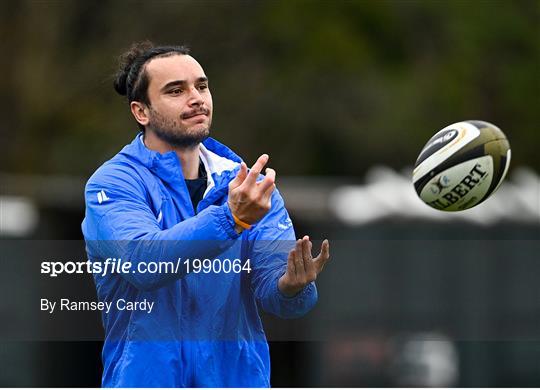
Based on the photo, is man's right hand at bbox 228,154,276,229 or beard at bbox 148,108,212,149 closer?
man's right hand at bbox 228,154,276,229

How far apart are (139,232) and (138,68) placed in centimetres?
92

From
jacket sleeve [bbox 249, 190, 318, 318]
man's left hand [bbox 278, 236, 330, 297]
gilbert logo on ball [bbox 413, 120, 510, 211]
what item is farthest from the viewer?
gilbert logo on ball [bbox 413, 120, 510, 211]

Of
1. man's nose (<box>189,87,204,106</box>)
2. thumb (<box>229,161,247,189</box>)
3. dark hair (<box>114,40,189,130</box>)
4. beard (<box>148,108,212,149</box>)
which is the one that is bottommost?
thumb (<box>229,161,247,189</box>)

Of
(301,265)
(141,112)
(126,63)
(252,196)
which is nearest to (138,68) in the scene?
(126,63)

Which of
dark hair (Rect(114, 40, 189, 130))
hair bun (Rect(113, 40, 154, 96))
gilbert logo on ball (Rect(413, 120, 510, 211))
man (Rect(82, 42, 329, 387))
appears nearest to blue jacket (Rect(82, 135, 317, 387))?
man (Rect(82, 42, 329, 387))

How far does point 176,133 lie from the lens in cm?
602

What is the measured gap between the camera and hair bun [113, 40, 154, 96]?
6188 mm

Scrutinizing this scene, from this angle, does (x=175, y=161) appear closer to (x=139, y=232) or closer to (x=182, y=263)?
(x=139, y=232)

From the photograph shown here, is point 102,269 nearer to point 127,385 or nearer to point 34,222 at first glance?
point 127,385

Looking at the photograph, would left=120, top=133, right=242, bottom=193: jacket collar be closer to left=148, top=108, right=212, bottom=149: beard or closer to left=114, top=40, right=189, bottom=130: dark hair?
left=148, top=108, right=212, bottom=149: beard

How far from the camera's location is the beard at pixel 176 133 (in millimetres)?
6000

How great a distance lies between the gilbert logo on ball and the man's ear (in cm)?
136

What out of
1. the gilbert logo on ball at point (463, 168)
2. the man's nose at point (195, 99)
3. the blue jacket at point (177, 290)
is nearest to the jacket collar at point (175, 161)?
the blue jacket at point (177, 290)

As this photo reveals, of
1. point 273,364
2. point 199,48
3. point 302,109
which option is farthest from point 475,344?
point 302,109
